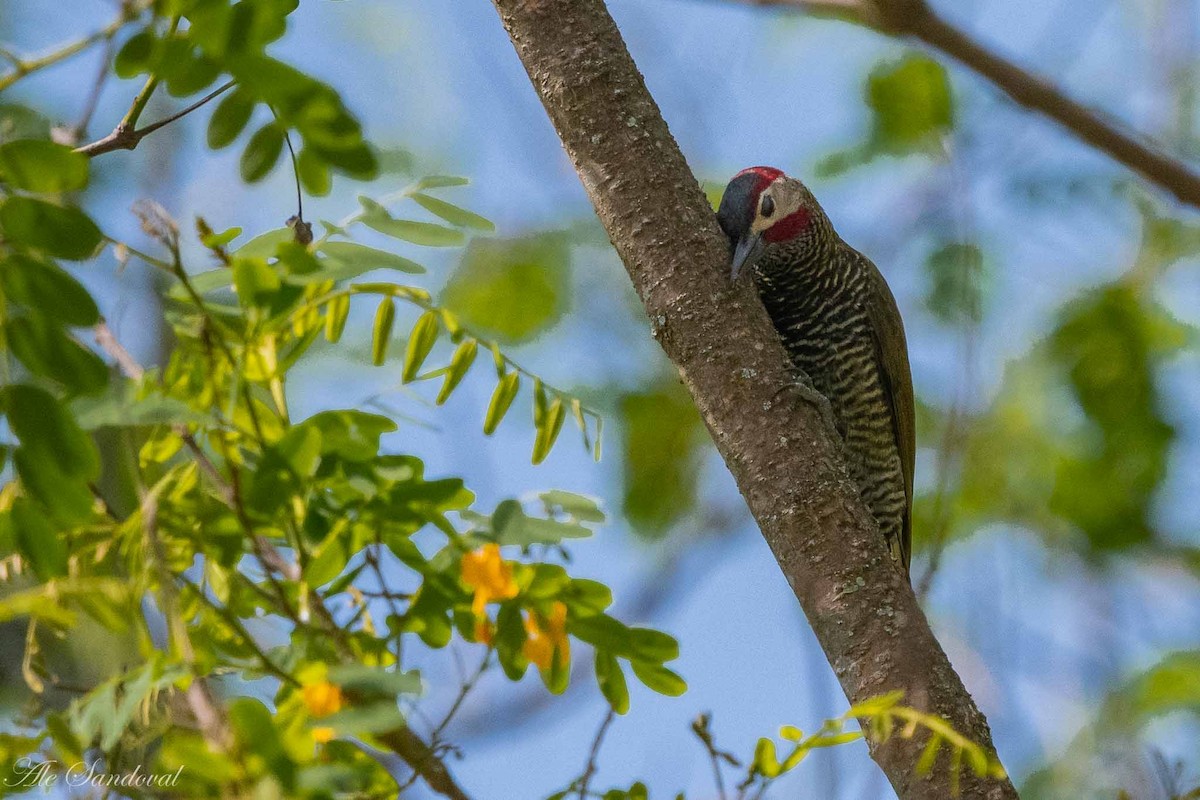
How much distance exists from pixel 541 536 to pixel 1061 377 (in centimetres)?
405

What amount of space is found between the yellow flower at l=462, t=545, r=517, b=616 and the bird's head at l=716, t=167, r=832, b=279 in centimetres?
170

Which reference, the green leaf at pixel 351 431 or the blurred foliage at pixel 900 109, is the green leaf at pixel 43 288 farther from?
the blurred foliage at pixel 900 109

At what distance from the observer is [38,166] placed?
4.49 feet

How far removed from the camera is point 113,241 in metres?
1.55

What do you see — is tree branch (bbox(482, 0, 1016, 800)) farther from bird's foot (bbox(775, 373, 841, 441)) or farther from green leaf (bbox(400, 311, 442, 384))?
A: green leaf (bbox(400, 311, 442, 384))

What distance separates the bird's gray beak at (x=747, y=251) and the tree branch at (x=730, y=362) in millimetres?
264

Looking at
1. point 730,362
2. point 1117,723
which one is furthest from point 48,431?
point 1117,723

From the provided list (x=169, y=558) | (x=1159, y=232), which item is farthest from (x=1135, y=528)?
(x=169, y=558)

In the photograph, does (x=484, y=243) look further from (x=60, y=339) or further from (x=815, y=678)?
(x=60, y=339)

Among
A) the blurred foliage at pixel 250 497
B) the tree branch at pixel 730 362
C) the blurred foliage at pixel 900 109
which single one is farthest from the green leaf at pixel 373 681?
the blurred foliage at pixel 900 109

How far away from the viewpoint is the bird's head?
3658mm

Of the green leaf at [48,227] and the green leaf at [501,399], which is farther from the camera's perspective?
the green leaf at [501,399]

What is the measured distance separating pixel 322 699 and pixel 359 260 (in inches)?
27.2

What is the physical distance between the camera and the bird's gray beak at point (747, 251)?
2.88 meters
